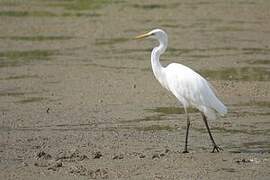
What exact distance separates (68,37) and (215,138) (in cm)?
874

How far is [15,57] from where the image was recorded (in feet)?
55.7

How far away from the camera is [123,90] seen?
14.0m

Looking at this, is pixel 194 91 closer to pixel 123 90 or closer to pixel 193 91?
pixel 193 91

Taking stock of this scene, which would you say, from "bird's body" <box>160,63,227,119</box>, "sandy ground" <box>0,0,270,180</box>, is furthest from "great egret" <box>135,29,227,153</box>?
"sandy ground" <box>0,0,270,180</box>

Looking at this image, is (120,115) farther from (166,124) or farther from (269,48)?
(269,48)

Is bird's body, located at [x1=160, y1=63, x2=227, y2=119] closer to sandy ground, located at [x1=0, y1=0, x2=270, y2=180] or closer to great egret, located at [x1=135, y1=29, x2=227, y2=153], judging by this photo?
great egret, located at [x1=135, y1=29, x2=227, y2=153]

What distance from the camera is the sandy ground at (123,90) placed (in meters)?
9.64

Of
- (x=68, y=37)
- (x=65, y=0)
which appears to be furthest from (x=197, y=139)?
(x=65, y=0)

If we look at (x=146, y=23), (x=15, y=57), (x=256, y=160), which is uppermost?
(x=146, y=23)

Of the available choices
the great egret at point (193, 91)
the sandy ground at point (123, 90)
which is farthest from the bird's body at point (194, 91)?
the sandy ground at point (123, 90)

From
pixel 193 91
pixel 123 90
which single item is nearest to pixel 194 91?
pixel 193 91

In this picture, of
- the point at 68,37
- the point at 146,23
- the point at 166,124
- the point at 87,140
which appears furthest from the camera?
the point at 146,23

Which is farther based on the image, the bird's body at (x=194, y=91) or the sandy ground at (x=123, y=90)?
the bird's body at (x=194, y=91)

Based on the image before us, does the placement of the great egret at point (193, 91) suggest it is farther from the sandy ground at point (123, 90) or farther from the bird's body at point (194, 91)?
the sandy ground at point (123, 90)
